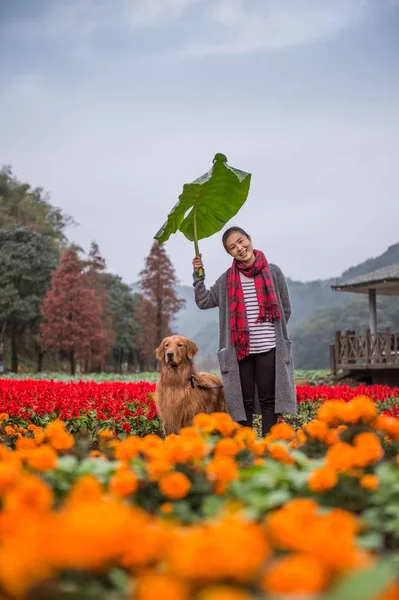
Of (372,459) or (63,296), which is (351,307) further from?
(372,459)

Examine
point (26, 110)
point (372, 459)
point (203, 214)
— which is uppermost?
point (26, 110)

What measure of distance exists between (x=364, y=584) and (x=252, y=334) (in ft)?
15.1

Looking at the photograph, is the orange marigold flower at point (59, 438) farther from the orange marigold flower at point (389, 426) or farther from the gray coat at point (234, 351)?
the gray coat at point (234, 351)

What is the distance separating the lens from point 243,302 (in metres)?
5.80

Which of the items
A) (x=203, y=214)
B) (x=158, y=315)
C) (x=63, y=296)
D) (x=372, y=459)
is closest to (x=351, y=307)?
(x=158, y=315)

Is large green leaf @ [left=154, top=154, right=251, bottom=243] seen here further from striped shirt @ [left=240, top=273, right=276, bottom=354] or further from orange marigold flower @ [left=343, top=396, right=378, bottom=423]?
orange marigold flower @ [left=343, top=396, right=378, bottom=423]

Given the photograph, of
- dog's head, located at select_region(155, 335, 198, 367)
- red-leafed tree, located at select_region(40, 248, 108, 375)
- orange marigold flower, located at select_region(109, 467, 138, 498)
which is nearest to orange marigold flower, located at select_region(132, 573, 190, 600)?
orange marigold flower, located at select_region(109, 467, 138, 498)

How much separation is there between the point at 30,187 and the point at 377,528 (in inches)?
2289

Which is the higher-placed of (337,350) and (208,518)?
(337,350)

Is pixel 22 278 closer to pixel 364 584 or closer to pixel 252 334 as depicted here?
pixel 252 334

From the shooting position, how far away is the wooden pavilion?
22297 millimetres

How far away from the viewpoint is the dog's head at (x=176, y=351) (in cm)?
600

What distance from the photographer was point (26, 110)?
121 feet

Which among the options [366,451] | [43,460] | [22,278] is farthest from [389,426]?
[22,278]
